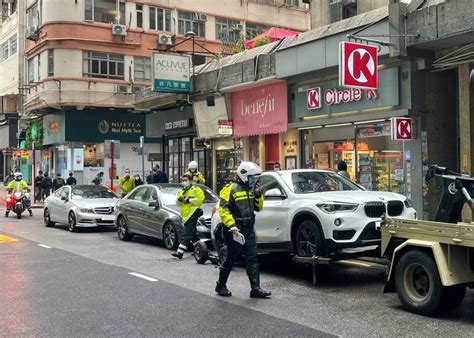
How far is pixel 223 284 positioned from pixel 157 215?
529 centimetres

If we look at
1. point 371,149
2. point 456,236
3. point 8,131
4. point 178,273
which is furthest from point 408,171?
point 8,131

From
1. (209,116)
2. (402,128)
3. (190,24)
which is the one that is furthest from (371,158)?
(190,24)

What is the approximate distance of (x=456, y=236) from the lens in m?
6.13

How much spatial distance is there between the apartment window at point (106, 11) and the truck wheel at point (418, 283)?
32629 mm

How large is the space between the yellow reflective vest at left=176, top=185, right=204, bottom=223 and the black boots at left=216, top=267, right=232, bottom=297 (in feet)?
10.1

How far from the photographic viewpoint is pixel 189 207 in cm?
1070

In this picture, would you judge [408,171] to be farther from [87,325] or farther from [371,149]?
[87,325]

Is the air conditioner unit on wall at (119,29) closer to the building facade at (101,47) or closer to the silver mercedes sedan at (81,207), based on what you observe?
the building facade at (101,47)

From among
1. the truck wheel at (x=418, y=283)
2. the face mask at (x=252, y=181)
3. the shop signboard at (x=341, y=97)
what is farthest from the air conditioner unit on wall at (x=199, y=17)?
the truck wheel at (x=418, y=283)

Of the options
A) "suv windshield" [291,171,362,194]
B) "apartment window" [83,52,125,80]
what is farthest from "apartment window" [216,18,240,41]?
"suv windshield" [291,171,362,194]

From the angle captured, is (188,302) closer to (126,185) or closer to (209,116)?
(126,185)

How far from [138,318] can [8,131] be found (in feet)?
147

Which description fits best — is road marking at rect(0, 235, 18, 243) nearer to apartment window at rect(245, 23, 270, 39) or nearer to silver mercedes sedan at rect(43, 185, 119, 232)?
silver mercedes sedan at rect(43, 185, 119, 232)

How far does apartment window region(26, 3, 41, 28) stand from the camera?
120ft
